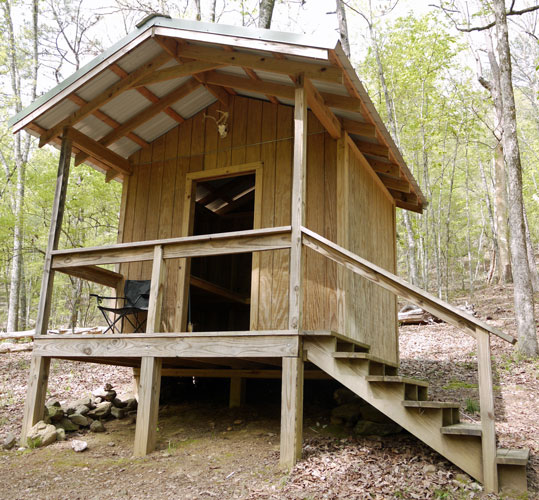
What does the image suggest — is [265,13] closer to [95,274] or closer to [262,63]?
[262,63]

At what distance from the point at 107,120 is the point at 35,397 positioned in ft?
11.2

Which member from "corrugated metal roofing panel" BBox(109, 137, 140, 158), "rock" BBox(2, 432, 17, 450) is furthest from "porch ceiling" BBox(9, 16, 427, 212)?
"rock" BBox(2, 432, 17, 450)

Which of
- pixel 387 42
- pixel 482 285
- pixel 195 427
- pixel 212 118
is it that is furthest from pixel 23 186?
pixel 482 285

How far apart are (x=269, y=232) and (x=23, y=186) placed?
1196 cm

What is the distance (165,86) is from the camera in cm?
608

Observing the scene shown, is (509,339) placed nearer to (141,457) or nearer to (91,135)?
(141,457)

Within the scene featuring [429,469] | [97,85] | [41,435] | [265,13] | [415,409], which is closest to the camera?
[429,469]

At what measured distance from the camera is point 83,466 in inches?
178

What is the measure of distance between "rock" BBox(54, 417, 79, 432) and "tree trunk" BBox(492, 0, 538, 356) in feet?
21.9

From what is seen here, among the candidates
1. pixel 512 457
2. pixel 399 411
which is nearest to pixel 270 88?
pixel 399 411

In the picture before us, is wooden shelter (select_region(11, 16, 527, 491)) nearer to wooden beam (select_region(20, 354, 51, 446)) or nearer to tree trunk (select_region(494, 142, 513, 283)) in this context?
wooden beam (select_region(20, 354, 51, 446))

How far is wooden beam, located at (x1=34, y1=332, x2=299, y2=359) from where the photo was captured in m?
4.34

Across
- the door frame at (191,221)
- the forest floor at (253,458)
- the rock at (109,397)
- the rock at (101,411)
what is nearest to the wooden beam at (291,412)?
the forest floor at (253,458)

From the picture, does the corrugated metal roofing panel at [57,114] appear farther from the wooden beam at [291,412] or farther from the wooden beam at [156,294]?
the wooden beam at [291,412]
